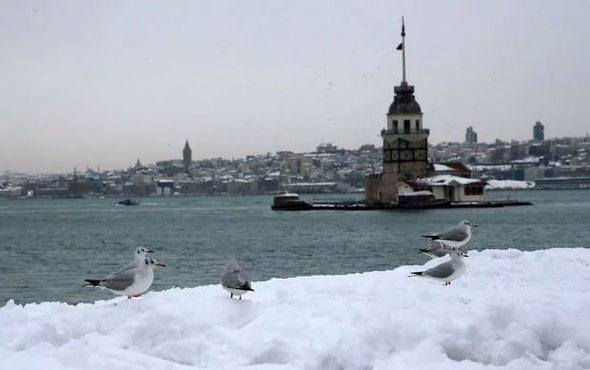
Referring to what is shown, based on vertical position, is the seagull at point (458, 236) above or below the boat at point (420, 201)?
above

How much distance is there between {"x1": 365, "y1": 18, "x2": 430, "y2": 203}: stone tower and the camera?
92.5 metres

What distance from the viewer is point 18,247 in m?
50.1

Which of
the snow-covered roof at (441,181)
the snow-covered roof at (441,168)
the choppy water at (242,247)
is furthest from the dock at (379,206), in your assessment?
the choppy water at (242,247)

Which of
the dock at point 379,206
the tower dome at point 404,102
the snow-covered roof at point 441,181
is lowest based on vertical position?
the dock at point 379,206

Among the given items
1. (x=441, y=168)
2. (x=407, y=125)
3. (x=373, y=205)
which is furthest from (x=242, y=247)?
(x=441, y=168)

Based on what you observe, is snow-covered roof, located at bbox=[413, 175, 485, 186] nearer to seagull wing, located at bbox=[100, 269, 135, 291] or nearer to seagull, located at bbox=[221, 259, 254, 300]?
seagull, located at bbox=[221, 259, 254, 300]

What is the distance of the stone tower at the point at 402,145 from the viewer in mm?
92500

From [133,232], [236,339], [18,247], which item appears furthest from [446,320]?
[133,232]

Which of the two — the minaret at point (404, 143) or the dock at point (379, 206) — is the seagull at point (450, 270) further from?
the minaret at point (404, 143)

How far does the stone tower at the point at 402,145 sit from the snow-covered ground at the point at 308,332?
82947 mm

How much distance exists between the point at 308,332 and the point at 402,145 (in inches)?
3346

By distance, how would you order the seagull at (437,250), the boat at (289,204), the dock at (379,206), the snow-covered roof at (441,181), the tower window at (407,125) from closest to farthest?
the seagull at (437,250) < the dock at (379,206) < the snow-covered roof at (441,181) < the tower window at (407,125) < the boat at (289,204)

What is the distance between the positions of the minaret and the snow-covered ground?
82.9m

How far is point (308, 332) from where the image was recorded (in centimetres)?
861
